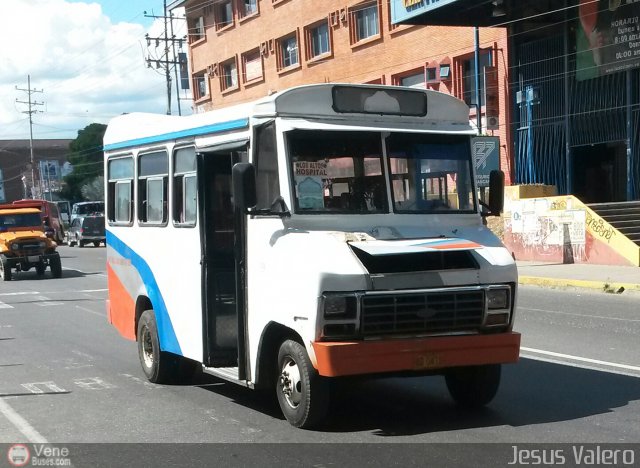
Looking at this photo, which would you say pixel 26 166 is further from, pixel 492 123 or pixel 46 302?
pixel 46 302

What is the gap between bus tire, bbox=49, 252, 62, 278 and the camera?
29.5m

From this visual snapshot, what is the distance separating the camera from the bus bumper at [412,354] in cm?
685

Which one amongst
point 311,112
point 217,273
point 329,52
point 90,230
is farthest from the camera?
point 90,230

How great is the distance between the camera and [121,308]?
11.2m

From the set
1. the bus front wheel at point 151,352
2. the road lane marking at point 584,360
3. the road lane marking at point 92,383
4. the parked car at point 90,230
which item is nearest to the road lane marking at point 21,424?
the road lane marking at point 92,383

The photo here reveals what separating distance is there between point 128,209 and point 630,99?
20.7 metres

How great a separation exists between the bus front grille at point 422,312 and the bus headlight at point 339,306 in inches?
3.0

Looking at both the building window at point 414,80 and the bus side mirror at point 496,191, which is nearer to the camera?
the bus side mirror at point 496,191

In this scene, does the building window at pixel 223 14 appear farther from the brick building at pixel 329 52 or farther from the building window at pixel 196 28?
the building window at pixel 196 28

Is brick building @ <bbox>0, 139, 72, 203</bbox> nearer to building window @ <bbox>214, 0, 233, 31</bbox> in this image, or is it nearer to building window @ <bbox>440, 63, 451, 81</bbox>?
building window @ <bbox>214, 0, 233, 31</bbox>

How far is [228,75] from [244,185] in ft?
148

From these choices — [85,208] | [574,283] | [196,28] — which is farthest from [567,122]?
[85,208]

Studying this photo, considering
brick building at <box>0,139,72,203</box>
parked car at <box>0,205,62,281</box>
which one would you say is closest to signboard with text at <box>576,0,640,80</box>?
parked car at <box>0,205,62,281</box>

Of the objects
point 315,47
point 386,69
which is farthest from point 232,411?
point 315,47
